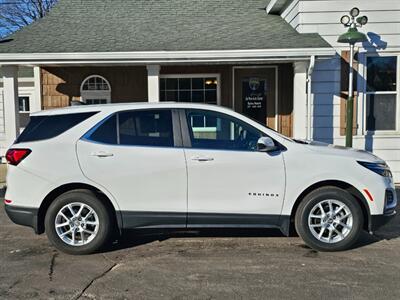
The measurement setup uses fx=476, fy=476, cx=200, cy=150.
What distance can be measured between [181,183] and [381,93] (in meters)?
6.56

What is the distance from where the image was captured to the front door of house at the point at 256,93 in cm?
1209

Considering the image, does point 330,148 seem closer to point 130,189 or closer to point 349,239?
point 349,239

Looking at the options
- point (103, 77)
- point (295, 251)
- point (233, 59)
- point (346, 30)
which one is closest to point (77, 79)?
point (103, 77)

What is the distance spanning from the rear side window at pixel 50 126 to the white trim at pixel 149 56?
3.83 meters

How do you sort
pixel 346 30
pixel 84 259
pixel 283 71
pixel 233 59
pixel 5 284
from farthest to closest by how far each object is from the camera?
pixel 283 71 → pixel 346 30 → pixel 233 59 → pixel 84 259 → pixel 5 284

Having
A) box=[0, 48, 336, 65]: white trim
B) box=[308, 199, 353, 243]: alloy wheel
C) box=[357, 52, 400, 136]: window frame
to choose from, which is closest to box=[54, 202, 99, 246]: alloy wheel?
box=[308, 199, 353, 243]: alloy wheel

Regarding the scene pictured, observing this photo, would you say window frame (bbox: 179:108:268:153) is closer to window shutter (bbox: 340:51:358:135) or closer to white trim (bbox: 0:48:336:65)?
white trim (bbox: 0:48:336:65)

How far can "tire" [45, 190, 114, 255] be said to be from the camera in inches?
228

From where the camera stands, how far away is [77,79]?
12547 millimetres

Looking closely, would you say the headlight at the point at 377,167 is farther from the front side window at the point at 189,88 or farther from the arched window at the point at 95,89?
the arched window at the point at 95,89

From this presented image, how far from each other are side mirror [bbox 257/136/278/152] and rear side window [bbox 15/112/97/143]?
6.93ft

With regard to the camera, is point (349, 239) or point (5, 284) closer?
point (5, 284)

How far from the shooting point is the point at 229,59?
31.2 ft

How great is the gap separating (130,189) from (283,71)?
726 cm
